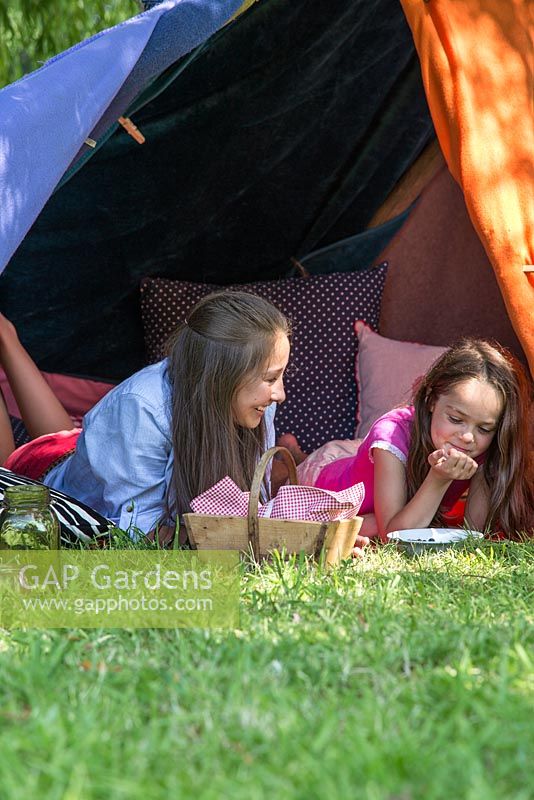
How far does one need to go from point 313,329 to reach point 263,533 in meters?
1.58

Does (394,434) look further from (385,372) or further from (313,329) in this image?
(313,329)

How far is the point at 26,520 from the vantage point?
1942 mm

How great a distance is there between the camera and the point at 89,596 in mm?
1892

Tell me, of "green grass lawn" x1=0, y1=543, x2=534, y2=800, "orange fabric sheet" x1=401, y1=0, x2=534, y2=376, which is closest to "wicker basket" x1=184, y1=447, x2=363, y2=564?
"green grass lawn" x1=0, y1=543, x2=534, y2=800

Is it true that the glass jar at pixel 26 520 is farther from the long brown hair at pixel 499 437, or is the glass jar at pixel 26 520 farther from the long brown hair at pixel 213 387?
the long brown hair at pixel 499 437

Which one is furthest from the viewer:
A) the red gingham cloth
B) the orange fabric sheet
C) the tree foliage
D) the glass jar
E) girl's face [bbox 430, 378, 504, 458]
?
the tree foliage

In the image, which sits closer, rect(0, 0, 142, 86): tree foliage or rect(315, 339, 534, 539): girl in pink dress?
rect(315, 339, 534, 539): girl in pink dress

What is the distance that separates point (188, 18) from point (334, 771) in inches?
81.4

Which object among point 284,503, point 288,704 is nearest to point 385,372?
point 284,503

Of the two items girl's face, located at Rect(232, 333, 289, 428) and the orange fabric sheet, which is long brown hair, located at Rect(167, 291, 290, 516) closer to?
girl's face, located at Rect(232, 333, 289, 428)

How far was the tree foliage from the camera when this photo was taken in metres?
5.11

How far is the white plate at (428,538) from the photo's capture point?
7.68 ft

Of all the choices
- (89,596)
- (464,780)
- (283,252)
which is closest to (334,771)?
(464,780)

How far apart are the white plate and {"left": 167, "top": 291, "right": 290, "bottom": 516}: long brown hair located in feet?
1.33
